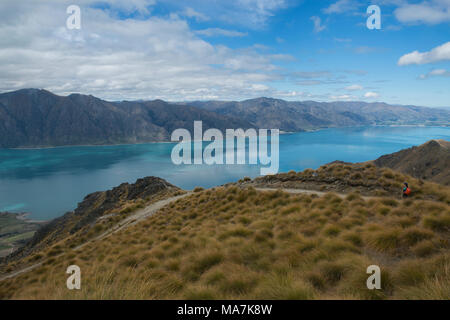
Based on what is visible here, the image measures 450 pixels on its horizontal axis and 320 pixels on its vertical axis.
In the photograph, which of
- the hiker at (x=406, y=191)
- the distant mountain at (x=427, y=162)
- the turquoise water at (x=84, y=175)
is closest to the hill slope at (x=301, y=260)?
the hiker at (x=406, y=191)

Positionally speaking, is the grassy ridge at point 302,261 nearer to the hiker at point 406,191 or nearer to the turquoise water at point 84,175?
the hiker at point 406,191

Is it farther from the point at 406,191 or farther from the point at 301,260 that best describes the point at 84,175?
the point at 301,260

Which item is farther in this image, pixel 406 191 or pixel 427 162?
pixel 427 162

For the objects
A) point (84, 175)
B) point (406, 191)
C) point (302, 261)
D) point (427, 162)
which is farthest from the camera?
point (84, 175)

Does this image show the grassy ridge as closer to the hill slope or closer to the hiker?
the hill slope

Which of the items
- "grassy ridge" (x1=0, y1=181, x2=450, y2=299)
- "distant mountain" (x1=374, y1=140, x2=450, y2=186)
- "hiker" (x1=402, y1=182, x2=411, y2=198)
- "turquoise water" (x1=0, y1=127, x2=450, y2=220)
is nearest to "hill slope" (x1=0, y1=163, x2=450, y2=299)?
"grassy ridge" (x1=0, y1=181, x2=450, y2=299)

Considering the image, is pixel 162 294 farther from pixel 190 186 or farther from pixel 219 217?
pixel 190 186

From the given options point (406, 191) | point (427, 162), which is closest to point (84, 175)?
point (427, 162)
